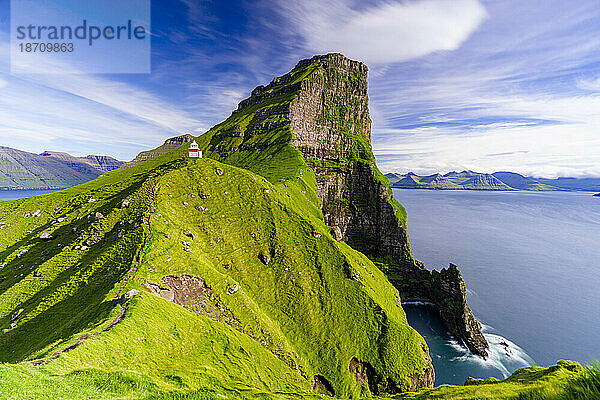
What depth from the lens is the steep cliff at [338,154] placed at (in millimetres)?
137750

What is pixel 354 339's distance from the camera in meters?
58.7

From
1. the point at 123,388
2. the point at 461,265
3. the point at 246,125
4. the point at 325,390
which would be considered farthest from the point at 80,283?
the point at 461,265

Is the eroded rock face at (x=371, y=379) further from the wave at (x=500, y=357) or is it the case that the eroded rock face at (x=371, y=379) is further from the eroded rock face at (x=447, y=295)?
the eroded rock face at (x=447, y=295)

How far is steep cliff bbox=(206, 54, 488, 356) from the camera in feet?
452

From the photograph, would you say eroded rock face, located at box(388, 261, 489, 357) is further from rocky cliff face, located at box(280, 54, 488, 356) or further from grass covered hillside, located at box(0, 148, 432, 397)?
grass covered hillside, located at box(0, 148, 432, 397)

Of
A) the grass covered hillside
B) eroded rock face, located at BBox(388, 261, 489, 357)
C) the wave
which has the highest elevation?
the grass covered hillside

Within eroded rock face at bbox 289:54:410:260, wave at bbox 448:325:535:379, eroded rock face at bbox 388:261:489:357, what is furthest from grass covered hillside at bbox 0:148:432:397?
eroded rock face at bbox 289:54:410:260

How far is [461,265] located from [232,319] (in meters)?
169

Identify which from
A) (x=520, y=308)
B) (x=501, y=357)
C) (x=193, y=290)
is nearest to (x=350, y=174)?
(x=520, y=308)

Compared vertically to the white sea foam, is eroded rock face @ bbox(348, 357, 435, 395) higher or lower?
higher

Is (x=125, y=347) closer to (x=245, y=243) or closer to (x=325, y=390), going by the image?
(x=245, y=243)

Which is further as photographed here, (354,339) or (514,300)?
(514,300)

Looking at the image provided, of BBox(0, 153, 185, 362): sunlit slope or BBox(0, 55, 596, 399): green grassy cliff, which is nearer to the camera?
BBox(0, 55, 596, 399): green grassy cliff

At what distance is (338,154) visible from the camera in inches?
6777
